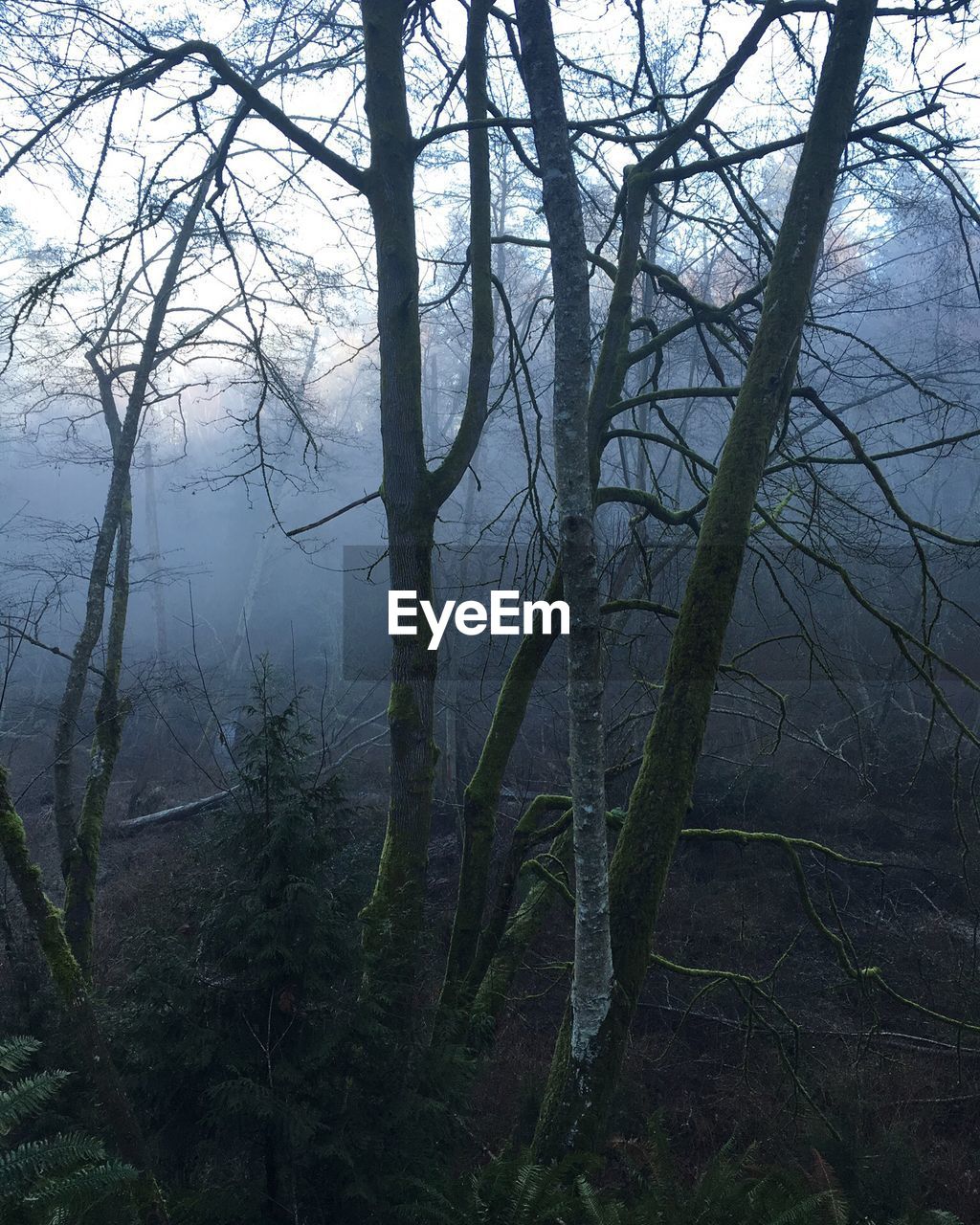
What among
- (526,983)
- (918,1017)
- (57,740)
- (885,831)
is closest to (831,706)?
(885,831)

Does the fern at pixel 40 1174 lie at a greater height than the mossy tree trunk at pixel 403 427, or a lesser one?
lesser

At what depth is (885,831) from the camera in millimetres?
11562

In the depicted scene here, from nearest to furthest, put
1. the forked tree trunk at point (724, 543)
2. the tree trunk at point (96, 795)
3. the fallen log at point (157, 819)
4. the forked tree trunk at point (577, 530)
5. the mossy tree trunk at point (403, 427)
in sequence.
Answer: the forked tree trunk at point (577, 530), the forked tree trunk at point (724, 543), the mossy tree trunk at point (403, 427), the tree trunk at point (96, 795), the fallen log at point (157, 819)

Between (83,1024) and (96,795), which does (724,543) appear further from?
(96,795)

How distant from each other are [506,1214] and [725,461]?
304 cm

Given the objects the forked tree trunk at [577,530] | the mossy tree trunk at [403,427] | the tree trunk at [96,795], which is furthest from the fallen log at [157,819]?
the forked tree trunk at [577,530]

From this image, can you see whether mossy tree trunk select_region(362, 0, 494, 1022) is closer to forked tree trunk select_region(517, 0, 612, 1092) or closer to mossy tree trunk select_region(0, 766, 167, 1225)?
forked tree trunk select_region(517, 0, 612, 1092)

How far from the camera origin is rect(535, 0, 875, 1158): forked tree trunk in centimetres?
360

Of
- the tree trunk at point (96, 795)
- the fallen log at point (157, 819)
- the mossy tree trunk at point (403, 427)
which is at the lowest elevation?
the fallen log at point (157, 819)

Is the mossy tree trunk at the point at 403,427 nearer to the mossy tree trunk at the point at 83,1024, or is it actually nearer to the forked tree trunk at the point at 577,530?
the forked tree trunk at the point at 577,530

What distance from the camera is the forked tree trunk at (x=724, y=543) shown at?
360cm

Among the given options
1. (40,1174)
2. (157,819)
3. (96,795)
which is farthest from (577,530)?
(157,819)

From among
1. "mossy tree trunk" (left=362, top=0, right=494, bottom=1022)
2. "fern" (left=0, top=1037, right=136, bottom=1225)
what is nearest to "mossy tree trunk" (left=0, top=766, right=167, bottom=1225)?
"fern" (left=0, top=1037, right=136, bottom=1225)

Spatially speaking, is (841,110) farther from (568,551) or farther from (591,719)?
(591,719)
